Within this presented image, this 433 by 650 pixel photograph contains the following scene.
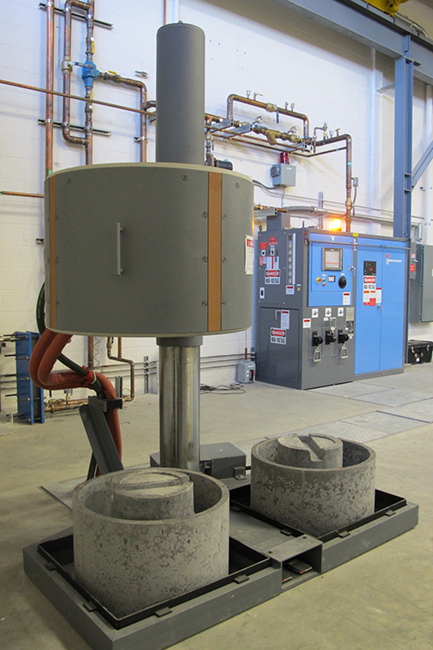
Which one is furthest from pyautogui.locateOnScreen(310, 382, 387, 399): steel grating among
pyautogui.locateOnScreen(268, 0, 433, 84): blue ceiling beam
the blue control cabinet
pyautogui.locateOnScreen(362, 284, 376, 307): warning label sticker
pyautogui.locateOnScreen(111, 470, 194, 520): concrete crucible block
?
pyautogui.locateOnScreen(268, 0, 433, 84): blue ceiling beam

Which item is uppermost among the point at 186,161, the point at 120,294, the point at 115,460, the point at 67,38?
the point at 67,38

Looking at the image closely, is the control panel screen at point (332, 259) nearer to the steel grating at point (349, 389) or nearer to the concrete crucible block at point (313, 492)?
the steel grating at point (349, 389)

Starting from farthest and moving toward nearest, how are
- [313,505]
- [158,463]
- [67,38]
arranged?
[67,38] < [158,463] < [313,505]

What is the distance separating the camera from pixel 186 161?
1.81m

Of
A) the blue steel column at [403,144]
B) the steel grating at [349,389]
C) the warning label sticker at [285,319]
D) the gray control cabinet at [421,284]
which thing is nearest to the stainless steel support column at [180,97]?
the steel grating at [349,389]

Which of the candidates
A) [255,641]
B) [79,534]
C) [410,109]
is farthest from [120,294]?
[410,109]

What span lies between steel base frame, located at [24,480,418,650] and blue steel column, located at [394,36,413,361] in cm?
497

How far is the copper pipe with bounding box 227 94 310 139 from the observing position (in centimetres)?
529

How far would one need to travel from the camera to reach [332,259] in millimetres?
5363

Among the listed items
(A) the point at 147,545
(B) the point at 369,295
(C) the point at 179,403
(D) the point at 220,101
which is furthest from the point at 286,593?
(D) the point at 220,101

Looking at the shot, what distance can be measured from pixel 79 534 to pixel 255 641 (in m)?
0.58

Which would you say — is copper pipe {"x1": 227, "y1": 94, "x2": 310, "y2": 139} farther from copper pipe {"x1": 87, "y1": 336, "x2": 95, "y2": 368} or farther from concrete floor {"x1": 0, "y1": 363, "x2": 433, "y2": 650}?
concrete floor {"x1": 0, "y1": 363, "x2": 433, "y2": 650}

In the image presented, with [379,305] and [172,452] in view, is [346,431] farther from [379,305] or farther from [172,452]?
[379,305]

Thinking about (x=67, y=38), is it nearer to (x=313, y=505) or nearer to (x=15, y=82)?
(x=15, y=82)
